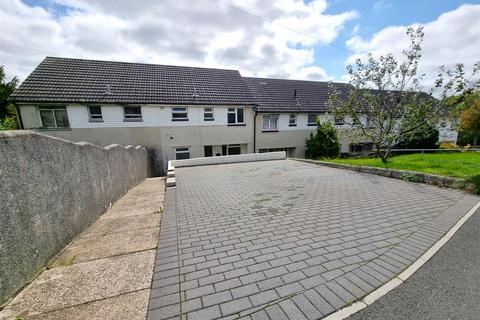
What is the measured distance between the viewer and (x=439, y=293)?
241 centimetres

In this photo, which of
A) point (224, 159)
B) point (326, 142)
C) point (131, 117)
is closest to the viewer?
point (224, 159)

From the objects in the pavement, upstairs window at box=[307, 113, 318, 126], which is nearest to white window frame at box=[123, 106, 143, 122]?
the pavement

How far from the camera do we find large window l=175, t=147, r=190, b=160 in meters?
17.0

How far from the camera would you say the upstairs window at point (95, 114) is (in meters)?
14.7

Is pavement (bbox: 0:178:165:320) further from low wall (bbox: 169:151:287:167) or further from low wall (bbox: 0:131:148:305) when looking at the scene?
low wall (bbox: 169:151:287:167)

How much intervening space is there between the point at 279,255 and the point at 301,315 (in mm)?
1029

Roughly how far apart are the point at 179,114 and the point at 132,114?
3.39 metres

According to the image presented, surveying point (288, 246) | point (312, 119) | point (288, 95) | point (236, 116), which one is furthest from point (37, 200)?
point (288, 95)

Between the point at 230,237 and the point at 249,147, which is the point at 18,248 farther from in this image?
the point at 249,147

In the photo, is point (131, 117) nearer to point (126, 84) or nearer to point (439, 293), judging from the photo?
point (126, 84)

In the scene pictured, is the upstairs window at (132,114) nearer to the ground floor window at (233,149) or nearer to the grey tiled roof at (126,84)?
the grey tiled roof at (126,84)

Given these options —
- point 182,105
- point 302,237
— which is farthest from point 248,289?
point 182,105

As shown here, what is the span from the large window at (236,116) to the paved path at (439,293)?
16123 mm

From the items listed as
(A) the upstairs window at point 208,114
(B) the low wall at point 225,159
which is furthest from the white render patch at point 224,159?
(A) the upstairs window at point 208,114
